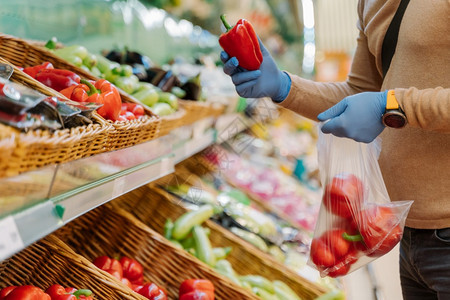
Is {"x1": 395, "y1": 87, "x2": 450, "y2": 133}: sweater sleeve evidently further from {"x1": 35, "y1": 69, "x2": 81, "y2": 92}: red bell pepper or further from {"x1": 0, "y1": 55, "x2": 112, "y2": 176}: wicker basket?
{"x1": 35, "y1": 69, "x2": 81, "y2": 92}: red bell pepper

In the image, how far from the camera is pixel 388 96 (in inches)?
53.3

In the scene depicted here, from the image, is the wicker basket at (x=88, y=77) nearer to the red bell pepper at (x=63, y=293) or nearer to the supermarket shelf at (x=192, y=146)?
the supermarket shelf at (x=192, y=146)

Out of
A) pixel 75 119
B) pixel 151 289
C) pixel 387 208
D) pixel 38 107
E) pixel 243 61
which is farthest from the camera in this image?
pixel 151 289

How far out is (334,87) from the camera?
185 centimetres

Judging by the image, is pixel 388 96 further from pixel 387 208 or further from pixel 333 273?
pixel 333 273

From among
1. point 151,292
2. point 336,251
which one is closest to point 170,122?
point 151,292

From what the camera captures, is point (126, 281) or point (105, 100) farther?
point (126, 281)

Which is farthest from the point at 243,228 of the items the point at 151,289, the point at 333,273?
the point at 333,273

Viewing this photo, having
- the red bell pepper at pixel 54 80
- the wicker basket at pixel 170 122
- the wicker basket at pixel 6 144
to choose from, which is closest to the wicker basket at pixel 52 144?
the wicker basket at pixel 6 144

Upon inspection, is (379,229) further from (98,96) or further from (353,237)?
(98,96)

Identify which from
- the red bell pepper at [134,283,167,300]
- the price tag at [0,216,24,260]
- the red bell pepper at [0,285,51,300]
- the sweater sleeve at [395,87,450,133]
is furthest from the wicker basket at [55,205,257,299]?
the price tag at [0,216,24,260]

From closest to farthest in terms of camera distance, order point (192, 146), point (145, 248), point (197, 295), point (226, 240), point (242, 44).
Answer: point (242, 44) → point (197, 295) → point (145, 248) → point (192, 146) → point (226, 240)

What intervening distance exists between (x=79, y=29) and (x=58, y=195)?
205cm

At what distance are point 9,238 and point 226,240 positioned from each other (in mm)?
1858
